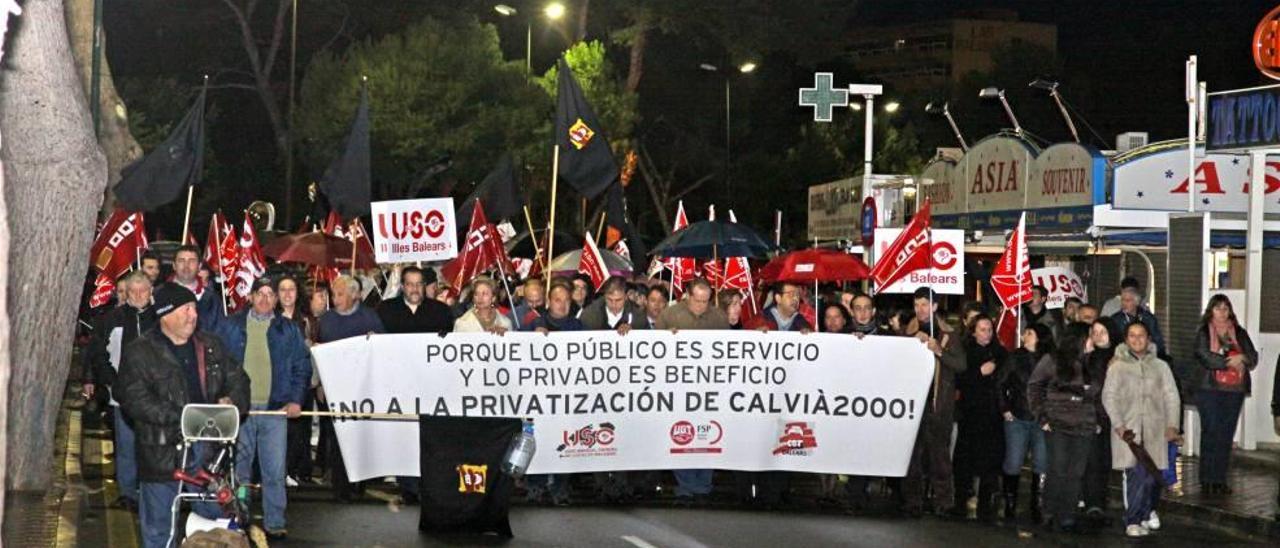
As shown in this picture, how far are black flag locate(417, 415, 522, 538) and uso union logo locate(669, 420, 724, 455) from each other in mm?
2522

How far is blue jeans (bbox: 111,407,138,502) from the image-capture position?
12.8m

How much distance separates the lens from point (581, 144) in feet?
52.9

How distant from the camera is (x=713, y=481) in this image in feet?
52.8

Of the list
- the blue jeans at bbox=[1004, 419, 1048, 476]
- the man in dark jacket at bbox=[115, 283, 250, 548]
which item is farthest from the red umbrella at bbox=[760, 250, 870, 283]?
the man in dark jacket at bbox=[115, 283, 250, 548]

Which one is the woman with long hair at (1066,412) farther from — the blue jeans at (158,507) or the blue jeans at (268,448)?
the blue jeans at (158,507)

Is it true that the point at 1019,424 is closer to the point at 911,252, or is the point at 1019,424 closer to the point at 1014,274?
the point at 911,252

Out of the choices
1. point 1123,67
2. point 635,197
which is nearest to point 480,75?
point 635,197

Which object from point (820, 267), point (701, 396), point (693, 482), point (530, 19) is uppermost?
point (530, 19)

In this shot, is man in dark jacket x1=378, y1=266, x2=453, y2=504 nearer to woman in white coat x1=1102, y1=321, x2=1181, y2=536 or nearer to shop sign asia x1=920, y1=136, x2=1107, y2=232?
woman in white coat x1=1102, y1=321, x2=1181, y2=536

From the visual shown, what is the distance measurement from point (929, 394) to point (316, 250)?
413 inches

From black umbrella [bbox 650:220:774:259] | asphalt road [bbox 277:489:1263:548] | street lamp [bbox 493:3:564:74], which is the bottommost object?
asphalt road [bbox 277:489:1263:548]

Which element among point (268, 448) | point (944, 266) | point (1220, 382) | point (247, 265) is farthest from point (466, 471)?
point (247, 265)

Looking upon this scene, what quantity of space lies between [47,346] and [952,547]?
6475 mm

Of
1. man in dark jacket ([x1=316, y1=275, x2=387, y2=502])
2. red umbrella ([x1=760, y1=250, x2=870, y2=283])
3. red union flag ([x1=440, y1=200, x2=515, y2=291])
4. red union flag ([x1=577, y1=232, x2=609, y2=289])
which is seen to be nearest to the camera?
man in dark jacket ([x1=316, y1=275, x2=387, y2=502])
